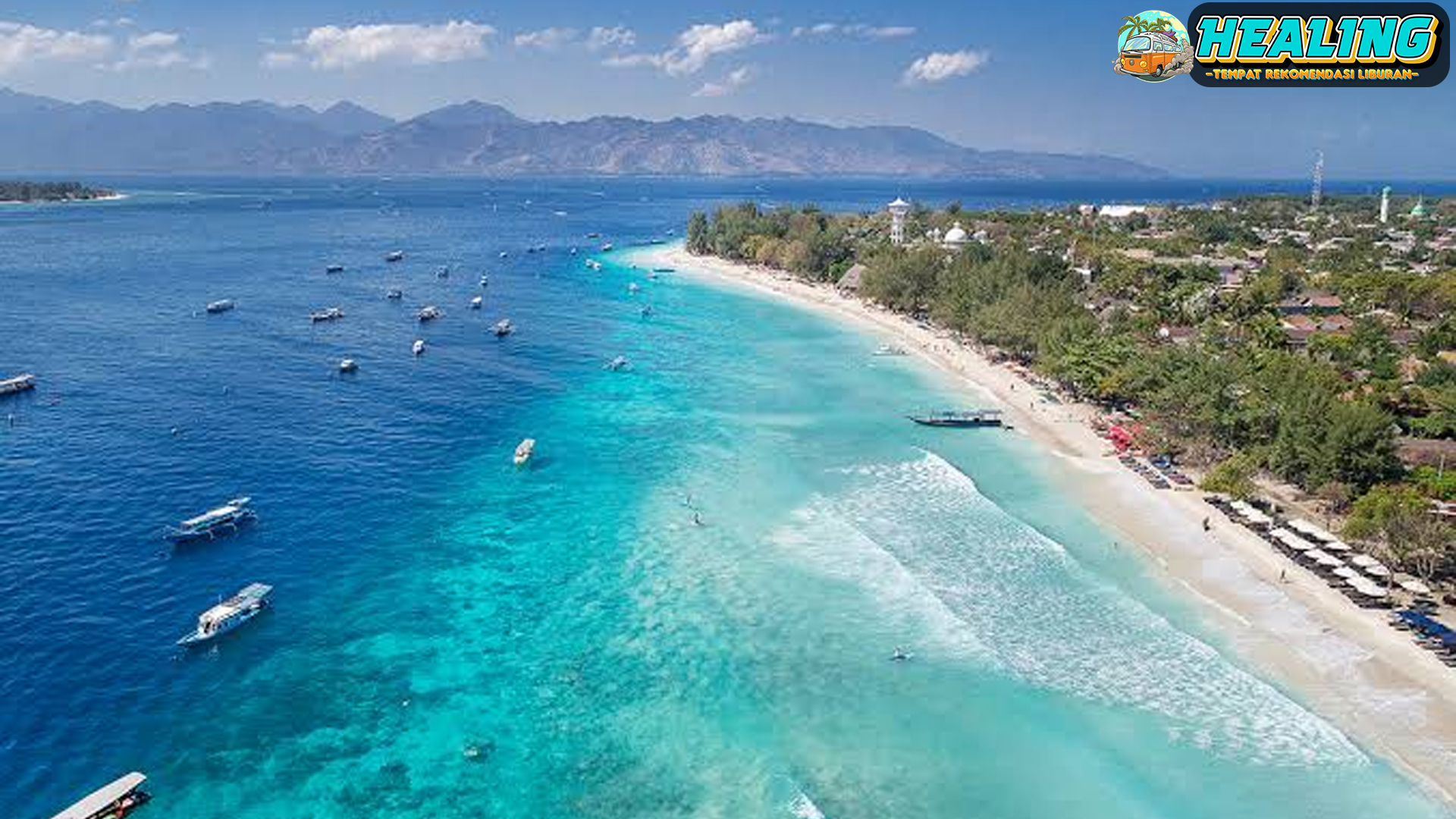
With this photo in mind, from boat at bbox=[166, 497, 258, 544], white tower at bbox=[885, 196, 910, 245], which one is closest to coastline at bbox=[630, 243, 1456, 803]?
Result: boat at bbox=[166, 497, 258, 544]

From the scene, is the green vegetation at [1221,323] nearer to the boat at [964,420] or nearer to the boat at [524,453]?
the boat at [964,420]

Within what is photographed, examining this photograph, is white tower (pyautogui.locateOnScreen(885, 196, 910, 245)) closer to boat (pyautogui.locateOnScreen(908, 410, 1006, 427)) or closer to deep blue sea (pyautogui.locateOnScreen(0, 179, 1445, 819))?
deep blue sea (pyautogui.locateOnScreen(0, 179, 1445, 819))

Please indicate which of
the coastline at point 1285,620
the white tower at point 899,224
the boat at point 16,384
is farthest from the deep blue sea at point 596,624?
the white tower at point 899,224

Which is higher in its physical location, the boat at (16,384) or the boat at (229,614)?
the boat at (16,384)

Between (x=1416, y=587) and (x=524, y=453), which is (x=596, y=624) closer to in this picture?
(x=524, y=453)

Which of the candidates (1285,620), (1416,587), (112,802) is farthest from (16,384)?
(1416,587)

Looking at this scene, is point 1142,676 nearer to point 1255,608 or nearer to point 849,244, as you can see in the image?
point 1255,608

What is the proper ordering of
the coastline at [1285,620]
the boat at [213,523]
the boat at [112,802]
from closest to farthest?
the boat at [112,802], the coastline at [1285,620], the boat at [213,523]
